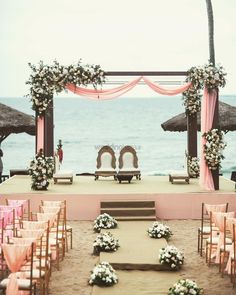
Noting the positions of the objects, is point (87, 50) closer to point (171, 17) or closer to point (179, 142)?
point (171, 17)

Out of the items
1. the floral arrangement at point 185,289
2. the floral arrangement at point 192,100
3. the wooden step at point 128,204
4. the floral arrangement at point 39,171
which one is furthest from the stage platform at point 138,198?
the floral arrangement at point 185,289

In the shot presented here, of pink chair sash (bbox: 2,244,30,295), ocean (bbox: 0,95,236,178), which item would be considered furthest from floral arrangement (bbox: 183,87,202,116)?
ocean (bbox: 0,95,236,178)

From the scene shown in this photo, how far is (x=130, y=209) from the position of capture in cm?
1379

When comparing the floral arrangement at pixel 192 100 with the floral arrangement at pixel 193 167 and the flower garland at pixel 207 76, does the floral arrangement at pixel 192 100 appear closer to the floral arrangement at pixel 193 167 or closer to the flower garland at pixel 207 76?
the floral arrangement at pixel 193 167

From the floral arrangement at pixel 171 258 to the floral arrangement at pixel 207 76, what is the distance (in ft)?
18.4

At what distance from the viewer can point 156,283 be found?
9266mm

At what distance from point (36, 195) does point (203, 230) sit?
4465 mm

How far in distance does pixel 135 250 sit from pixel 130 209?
3049mm

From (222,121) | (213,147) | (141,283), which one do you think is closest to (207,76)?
(213,147)

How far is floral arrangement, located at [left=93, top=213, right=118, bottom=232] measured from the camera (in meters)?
12.6

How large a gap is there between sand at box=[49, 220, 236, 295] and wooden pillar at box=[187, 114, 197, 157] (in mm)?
4466

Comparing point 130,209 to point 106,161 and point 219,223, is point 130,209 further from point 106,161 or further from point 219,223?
point 219,223

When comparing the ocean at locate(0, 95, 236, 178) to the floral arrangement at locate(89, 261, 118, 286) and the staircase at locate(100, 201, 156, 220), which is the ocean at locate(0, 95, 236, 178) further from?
the floral arrangement at locate(89, 261, 118, 286)

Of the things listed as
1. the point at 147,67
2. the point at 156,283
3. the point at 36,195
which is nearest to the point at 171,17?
the point at 147,67
